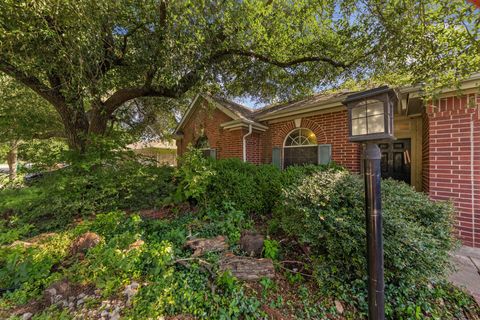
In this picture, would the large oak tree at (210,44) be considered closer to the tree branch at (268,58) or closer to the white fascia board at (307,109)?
the tree branch at (268,58)

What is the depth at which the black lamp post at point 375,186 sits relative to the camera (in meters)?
1.76

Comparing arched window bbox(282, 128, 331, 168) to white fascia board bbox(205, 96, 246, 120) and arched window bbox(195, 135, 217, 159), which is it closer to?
white fascia board bbox(205, 96, 246, 120)

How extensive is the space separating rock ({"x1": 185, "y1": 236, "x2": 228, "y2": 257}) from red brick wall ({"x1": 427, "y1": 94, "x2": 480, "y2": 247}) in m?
4.35

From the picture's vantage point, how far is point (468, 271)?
2.88 m

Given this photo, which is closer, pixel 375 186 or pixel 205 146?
pixel 375 186

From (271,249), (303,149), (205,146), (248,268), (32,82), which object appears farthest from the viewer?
(205,146)

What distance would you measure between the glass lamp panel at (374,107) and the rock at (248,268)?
7.19 feet

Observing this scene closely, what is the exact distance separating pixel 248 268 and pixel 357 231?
4.70ft

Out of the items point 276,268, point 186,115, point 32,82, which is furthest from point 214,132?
point 276,268

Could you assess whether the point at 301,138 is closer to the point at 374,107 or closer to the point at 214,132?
the point at 214,132

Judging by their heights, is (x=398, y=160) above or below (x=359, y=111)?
below

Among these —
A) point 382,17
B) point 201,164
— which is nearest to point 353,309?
point 201,164

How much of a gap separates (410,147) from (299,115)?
10.6 ft

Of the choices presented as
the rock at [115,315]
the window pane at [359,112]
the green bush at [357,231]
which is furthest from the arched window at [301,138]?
the rock at [115,315]
